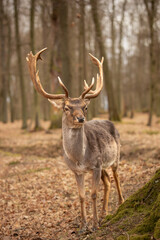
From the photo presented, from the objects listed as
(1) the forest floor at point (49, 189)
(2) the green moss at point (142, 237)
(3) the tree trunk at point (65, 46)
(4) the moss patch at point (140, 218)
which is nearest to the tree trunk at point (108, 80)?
(3) the tree trunk at point (65, 46)

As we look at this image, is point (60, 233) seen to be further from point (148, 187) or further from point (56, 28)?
point (56, 28)

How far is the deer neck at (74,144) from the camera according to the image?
547 centimetres

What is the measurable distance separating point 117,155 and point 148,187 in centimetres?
229

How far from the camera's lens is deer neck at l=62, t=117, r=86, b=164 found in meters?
5.47

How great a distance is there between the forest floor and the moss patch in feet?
3.49

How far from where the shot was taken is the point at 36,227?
603 centimetres

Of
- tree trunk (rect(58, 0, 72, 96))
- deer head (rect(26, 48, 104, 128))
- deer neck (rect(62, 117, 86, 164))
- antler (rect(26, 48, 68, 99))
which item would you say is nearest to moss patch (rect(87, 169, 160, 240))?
deer neck (rect(62, 117, 86, 164))

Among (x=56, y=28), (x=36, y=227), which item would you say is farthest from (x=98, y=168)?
(x=56, y=28)

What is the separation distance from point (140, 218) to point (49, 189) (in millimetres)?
4249

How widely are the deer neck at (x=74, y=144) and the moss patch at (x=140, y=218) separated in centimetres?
129

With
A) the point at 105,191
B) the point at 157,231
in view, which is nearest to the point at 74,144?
the point at 105,191

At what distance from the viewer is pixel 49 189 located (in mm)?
8102

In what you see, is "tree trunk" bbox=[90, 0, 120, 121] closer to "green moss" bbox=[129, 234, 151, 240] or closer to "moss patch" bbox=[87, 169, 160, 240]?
"moss patch" bbox=[87, 169, 160, 240]

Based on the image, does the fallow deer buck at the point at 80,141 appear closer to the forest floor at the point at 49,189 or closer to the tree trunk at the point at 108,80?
the forest floor at the point at 49,189
